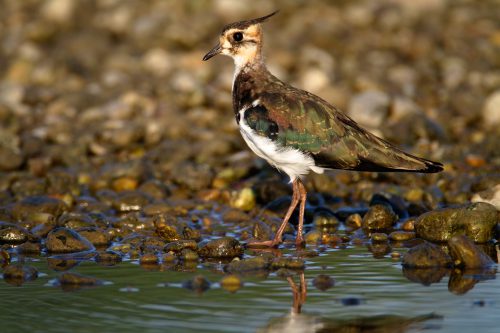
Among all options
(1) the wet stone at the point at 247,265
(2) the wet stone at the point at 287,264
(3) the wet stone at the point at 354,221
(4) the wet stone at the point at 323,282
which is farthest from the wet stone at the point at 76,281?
(3) the wet stone at the point at 354,221

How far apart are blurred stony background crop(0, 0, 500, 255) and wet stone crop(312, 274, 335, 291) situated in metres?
4.12

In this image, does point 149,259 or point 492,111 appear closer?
point 149,259

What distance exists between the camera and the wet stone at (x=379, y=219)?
12.4 metres

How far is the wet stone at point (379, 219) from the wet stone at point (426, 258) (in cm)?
248

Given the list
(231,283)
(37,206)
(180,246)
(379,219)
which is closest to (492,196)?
(379,219)

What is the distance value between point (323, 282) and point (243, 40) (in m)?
4.67

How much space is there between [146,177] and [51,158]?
2.29m

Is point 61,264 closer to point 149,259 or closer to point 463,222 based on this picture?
point 149,259

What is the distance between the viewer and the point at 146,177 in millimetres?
15414

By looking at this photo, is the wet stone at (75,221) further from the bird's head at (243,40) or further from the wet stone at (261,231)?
the bird's head at (243,40)

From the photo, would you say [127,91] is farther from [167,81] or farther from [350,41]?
[350,41]

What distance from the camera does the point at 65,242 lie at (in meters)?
11.0

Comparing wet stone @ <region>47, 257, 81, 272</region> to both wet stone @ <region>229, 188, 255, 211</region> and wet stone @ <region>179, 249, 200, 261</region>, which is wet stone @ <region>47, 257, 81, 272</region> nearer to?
wet stone @ <region>179, 249, 200, 261</region>

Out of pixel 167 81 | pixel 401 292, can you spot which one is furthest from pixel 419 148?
pixel 401 292
